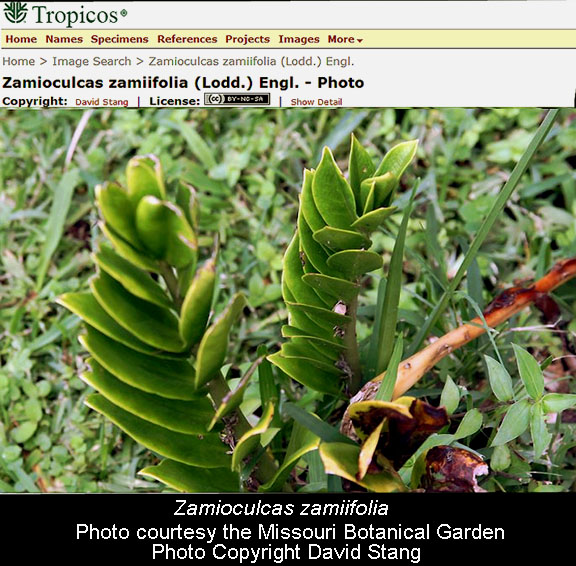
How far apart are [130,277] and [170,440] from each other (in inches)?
7.5

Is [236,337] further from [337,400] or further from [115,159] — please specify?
[115,159]

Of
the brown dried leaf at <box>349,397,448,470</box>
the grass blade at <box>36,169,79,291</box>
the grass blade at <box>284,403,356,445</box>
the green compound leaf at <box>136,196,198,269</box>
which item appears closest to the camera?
the green compound leaf at <box>136,196,198,269</box>

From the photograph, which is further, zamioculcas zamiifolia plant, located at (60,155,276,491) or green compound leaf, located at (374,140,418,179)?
green compound leaf, located at (374,140,418,179)

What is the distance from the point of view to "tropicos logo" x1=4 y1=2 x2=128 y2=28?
2.34ft

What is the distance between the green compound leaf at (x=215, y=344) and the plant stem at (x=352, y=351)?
7.7 inches

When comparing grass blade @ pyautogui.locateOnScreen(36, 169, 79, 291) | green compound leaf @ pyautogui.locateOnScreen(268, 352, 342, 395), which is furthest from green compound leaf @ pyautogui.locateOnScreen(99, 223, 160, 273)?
grass blade @ pyautogui.locateOnScreen(36, 169, 79, 291)

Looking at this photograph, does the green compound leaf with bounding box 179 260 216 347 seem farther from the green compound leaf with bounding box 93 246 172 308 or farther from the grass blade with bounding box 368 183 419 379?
the grass blade with bounding box 368 183 419 379

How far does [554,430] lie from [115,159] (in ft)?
3.08

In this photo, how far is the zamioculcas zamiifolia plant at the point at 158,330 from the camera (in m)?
Answer: 0.48

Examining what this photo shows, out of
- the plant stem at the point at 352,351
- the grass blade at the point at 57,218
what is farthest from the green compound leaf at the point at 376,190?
the grass blade at the point at 57,218

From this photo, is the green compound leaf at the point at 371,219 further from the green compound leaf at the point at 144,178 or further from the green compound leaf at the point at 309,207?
the green compound leaf at the point at 144,178
